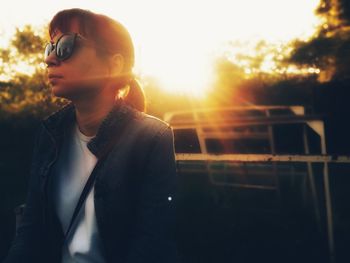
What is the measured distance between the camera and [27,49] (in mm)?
13695

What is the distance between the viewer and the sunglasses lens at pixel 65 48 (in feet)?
5.05

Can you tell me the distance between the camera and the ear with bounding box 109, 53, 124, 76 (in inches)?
66.1

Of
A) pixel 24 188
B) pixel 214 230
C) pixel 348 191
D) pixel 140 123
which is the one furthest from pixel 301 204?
pixel 24 188

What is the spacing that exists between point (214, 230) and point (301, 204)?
6.71 ft

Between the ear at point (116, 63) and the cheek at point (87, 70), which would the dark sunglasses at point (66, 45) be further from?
the ear at point (116, 63)

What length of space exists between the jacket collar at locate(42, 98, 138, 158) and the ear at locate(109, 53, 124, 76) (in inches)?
5.9

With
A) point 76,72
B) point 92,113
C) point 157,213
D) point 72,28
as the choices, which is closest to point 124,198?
point 157,213

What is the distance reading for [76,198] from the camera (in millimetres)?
1570

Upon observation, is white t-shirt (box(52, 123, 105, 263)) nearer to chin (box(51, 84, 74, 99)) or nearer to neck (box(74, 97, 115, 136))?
neck (box(74, 97, 115, 136))

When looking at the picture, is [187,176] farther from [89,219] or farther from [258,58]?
[258,58]

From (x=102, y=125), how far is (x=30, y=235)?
694mm

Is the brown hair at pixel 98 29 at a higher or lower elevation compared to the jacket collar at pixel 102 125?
higher

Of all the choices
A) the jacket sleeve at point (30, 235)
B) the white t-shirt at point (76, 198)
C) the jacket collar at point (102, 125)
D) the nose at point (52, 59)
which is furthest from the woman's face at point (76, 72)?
the jacket sleeve at point (30, 235)

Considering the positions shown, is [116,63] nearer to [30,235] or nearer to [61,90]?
[61,90]
